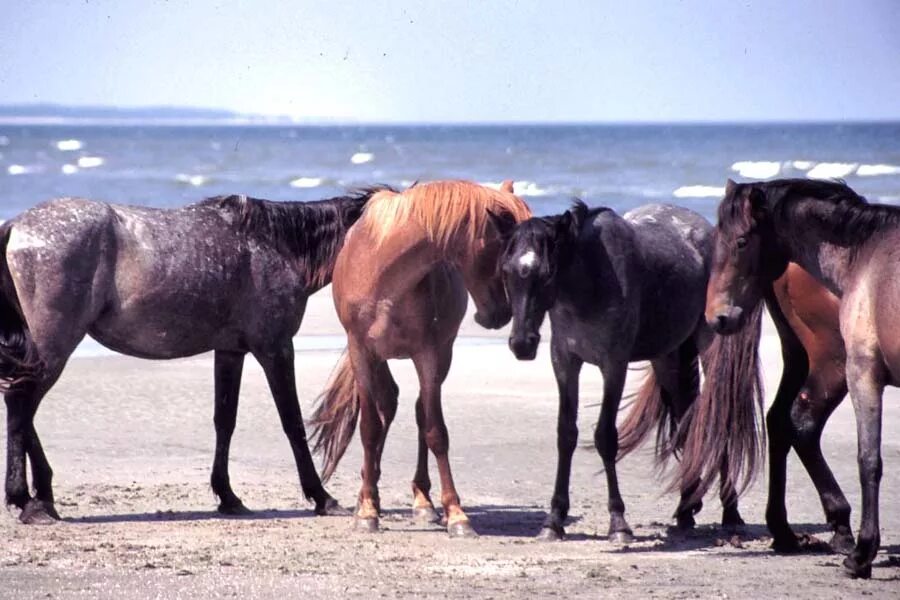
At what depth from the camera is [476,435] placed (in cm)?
997

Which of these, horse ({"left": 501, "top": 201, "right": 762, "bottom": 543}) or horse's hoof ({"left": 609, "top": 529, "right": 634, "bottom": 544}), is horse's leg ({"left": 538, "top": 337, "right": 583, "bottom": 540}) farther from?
horse's hoof ({"left": 609, "top": 529, "right": 634, "bottom": 544})

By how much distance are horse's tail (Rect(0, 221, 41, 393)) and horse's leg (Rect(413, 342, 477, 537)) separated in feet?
6.35

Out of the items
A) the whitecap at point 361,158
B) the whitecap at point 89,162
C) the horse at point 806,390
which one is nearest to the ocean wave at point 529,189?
the whitecap at point 361,158

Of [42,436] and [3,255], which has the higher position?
[3,255]

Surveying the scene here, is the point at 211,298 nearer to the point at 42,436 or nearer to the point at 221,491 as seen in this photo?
the point at 221,491

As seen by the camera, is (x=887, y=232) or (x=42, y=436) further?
(x=42, y=436)

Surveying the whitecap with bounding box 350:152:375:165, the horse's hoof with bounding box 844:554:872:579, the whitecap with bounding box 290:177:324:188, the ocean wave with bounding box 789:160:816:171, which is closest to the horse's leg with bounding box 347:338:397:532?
the horse's hoof with bounding box 844:554:872:579

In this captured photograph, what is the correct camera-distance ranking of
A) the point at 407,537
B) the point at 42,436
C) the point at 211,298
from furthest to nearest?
the point at 42,436
the point at 211,298
the point at 407,537

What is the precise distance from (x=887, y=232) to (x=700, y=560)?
5.49 ft

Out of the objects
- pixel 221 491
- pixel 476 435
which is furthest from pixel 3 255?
pixel 476 435

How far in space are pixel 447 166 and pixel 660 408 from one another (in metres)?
53.5

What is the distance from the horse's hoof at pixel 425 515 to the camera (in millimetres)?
7586

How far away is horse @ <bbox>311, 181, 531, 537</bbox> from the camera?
684 cm

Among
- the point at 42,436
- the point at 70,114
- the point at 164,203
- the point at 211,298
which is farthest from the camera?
the point at 70,114
